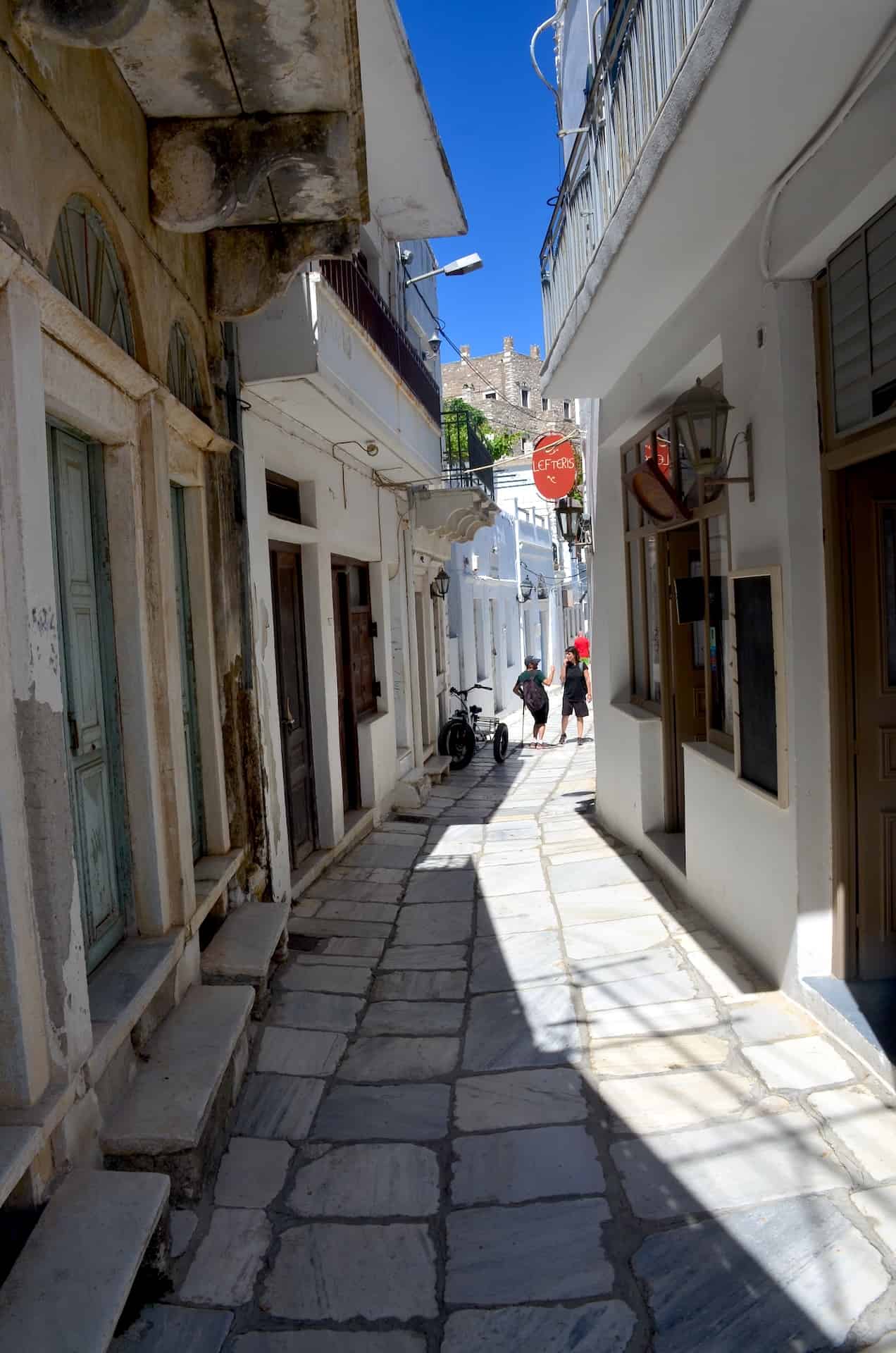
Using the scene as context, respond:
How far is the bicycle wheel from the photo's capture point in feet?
45.3

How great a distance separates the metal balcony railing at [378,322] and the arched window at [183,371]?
119cm

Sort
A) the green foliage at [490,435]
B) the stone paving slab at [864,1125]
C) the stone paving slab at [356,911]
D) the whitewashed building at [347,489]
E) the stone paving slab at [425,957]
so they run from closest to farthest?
the stone paving slab at [864,1125], the stone paving slab at [425,957], the whitewashed building at [347,489], the stone paving slab at [356,911], the green foliage at [490,435]

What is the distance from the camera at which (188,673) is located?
15.9ft

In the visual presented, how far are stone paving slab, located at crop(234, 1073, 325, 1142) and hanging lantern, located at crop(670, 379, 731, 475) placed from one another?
3312 mm

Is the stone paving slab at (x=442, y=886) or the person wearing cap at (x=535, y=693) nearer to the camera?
the stone paving slab at (x=442, y=886)

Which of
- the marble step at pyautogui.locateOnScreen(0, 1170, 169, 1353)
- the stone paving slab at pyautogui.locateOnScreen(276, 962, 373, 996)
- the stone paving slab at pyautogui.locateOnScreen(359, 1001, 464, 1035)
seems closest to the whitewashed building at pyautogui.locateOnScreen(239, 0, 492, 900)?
the stone paving slab at pyautogui.locateOnScreen(276, 962, 373, 996)

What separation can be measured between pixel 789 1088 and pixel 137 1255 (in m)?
2.34

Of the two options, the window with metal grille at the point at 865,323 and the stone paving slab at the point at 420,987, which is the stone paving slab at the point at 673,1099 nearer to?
the stone paving slab at the point at 420,987

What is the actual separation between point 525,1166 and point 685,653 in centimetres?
403

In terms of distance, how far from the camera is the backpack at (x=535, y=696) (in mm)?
15773

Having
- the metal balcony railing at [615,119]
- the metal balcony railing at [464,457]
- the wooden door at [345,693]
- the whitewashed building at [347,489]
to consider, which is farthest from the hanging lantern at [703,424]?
the metal balcony railing at [464,457]

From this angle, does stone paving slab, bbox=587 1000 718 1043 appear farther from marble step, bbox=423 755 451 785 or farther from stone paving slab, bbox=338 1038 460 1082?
marble step, bbox=423 755 451 785

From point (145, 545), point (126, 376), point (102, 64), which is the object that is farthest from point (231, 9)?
point (145, 545)

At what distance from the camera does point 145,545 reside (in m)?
3.84
